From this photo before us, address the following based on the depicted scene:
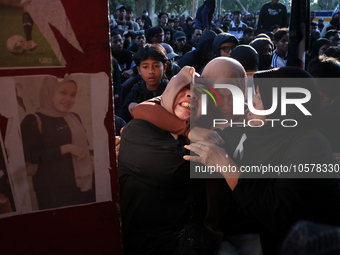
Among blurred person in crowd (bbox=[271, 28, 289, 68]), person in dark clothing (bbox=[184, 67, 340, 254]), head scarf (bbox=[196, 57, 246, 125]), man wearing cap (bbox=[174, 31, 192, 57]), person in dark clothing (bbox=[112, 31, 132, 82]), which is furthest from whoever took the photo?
man wearing cap (bbox=[174, 31, 192, 57])

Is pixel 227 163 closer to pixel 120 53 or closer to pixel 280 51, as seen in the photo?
pixel 280 51

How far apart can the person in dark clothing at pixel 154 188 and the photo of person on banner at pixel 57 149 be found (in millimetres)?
424

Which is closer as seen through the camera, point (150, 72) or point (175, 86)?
point (175, 86)

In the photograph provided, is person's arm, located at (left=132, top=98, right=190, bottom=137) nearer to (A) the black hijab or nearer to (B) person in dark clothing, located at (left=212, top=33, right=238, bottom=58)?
(A) the black hijab

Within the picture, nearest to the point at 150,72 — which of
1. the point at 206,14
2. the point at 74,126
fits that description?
the point at 74,126

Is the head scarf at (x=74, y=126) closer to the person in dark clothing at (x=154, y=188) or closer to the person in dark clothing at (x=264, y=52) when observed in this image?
the person in dark clothing at (x=154, y=188)

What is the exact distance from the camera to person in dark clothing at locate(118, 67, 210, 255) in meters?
1.76

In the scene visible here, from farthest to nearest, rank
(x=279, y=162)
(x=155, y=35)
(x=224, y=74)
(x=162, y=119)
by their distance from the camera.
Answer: (x=155, y=35)
(x=224, y=74)
(x=162, y=119)
(x=279, y=162)

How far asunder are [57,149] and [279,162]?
3.03 ft

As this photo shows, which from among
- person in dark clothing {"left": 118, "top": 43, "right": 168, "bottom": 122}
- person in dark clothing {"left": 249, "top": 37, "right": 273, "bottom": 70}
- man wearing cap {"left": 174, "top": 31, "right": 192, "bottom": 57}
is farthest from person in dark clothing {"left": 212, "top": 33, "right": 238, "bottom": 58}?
man wearing cap {"left": 174, "top": 31, "right": 192, "bottom": 57}

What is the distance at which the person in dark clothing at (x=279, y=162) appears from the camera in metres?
1.47

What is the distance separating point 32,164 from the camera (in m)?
1.33

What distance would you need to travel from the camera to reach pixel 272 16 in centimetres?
947

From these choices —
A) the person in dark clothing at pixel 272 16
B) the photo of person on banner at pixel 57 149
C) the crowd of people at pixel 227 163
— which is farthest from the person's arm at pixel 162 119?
the person in dark clothing at pixel 272 16
